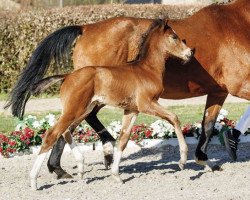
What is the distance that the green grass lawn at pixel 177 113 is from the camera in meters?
14.1

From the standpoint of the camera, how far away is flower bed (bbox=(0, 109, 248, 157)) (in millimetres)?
11148

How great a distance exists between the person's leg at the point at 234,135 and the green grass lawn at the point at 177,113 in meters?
3.13

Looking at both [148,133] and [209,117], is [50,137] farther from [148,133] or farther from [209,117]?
[148,133]

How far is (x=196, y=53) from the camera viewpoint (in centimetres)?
991

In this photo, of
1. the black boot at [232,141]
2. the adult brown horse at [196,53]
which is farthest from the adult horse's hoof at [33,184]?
the black boot at [232,141]

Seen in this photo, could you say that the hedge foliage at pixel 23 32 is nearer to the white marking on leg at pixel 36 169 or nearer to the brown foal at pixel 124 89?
the brown foal at pixel 124 89

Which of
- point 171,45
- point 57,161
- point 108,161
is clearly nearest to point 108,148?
point 108,161

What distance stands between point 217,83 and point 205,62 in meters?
0.29

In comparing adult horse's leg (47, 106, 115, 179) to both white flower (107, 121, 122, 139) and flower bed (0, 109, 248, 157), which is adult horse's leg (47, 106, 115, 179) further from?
white flower (107, 121, 122, 139)

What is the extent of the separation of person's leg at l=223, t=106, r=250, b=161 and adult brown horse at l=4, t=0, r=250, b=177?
50cm

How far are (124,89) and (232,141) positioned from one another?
2324 mm

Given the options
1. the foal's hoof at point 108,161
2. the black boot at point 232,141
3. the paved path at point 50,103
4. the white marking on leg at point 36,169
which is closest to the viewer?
the white marking on leg at point 36,169

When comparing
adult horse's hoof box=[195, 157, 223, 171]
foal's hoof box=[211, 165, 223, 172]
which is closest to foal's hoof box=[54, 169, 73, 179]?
adult horse's hoof box=[195, 157, 223, 171]

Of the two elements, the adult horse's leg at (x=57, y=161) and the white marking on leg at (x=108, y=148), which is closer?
the adult horse's leg at (x=57, y=161)
